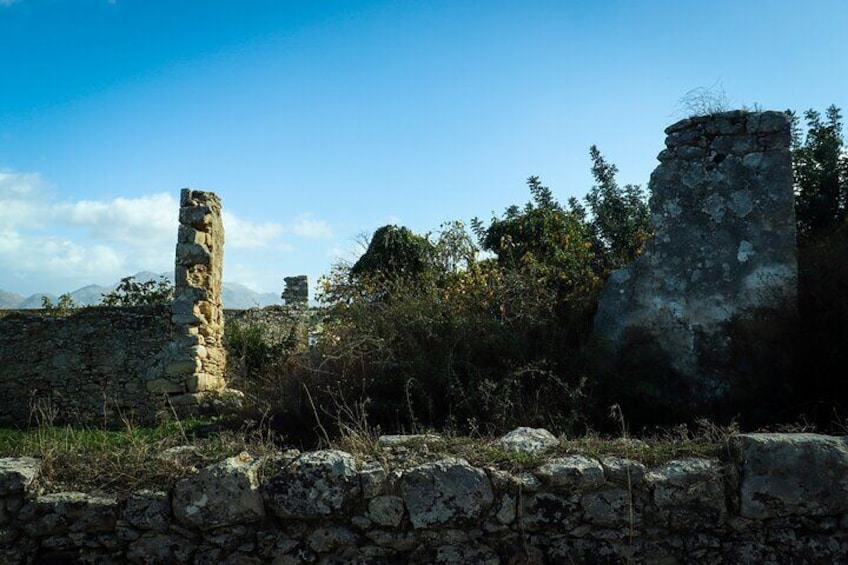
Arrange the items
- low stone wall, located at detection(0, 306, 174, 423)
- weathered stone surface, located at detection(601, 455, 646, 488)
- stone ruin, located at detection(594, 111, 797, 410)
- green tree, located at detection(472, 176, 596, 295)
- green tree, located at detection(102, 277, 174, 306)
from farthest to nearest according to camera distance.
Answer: green tree, located at detection(102, 277, 174, 306) → low stone wall, located at detection(0, 306, 174, 423) → green tree, located at detection(472, 176, 596, 295) → stone ruin, located at detection(594, 111, 797, 410) → weathered stone surface, located at detection(601, 455, 646, 488)

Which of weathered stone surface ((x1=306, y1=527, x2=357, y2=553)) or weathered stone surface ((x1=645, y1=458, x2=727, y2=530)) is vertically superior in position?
weathered stone surface ((x1=645, y1=458, x2=727, y2=530))

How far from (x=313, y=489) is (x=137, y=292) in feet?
42.6

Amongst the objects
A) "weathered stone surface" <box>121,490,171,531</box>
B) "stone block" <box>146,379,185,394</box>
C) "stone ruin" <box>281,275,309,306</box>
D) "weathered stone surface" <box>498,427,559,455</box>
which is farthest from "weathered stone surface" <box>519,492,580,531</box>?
"stone ruin" <box>281,275,309,306</box>

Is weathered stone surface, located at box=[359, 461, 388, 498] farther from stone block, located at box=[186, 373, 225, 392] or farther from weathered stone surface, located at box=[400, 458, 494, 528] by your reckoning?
stone block, located at box=[186, 373, 225, 392]

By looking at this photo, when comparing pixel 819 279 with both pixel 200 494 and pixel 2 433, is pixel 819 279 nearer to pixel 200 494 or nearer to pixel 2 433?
pixel 200 494

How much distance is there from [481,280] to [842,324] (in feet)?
14.5

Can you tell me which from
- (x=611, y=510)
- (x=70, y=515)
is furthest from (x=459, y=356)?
(x=70, y=515)

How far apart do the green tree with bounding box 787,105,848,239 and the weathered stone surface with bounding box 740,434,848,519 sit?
548cm

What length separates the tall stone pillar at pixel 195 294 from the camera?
10.4 meters

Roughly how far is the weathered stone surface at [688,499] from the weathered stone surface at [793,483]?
0.16 meters

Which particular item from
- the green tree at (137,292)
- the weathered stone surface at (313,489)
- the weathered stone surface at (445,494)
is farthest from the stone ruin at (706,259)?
the green tree at (137,292)

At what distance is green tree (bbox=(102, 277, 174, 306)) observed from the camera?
15.3 metres

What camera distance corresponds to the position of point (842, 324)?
6773 mm

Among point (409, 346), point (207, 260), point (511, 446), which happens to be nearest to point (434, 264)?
point (207, 260)
